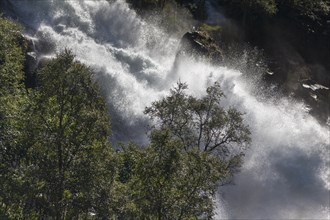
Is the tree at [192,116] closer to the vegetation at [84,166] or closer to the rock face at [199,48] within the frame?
Answer: the vegetation at [84,166]

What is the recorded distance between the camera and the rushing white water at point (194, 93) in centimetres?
5128

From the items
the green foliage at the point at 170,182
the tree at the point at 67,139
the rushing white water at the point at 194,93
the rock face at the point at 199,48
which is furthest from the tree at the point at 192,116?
the rock face at the point at 199,48

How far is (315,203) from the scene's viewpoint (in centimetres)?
5116

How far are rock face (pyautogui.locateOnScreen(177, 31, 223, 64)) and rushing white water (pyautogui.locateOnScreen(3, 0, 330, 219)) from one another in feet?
4.62

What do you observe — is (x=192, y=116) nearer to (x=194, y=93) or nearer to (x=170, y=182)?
(x=170, y=182)

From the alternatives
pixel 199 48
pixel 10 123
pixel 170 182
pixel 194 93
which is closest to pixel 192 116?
pixel 170 182

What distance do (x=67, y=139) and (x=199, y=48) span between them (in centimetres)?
4378

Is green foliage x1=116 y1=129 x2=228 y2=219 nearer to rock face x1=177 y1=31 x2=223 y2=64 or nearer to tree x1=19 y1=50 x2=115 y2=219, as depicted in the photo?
tree x1=19 y1=50 x2=115 y2=219

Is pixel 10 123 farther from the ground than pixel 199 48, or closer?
closer

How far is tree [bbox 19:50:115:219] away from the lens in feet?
75.8

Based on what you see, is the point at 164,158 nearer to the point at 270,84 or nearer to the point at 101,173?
the point at 101,173

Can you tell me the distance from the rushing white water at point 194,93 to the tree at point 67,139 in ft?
86.7

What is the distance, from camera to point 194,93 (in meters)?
59.0

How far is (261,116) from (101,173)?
37297 millimetres
